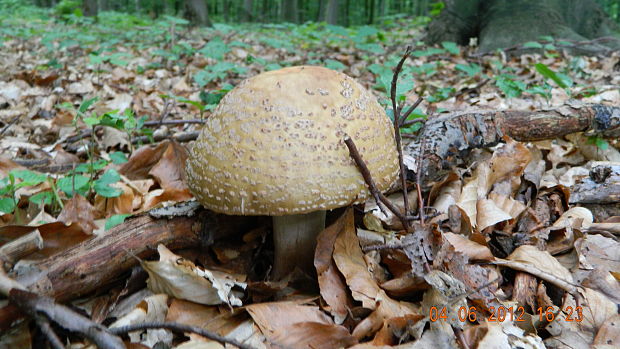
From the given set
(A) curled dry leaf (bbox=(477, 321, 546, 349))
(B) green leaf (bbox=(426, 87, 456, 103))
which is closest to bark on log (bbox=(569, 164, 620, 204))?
(A) curled dry leaf (bbox=(477, 321, 546, 349))

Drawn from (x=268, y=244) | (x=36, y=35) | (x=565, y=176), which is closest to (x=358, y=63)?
(x=565, y=176)

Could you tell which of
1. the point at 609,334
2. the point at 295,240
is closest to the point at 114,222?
the point at 295,240

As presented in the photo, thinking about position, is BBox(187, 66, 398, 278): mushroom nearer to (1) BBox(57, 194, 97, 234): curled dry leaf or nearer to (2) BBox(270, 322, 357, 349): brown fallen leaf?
(2) BBox(270, 322, 357, 349): brown fallen leaf

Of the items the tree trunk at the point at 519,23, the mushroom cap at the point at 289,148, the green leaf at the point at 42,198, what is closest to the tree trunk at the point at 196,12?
the tree trunk at the point at 519,23

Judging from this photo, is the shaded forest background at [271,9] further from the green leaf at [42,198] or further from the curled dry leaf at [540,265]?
the curled dry leaf at [540,265]

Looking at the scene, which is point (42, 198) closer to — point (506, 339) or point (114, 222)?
point (114, 222)
